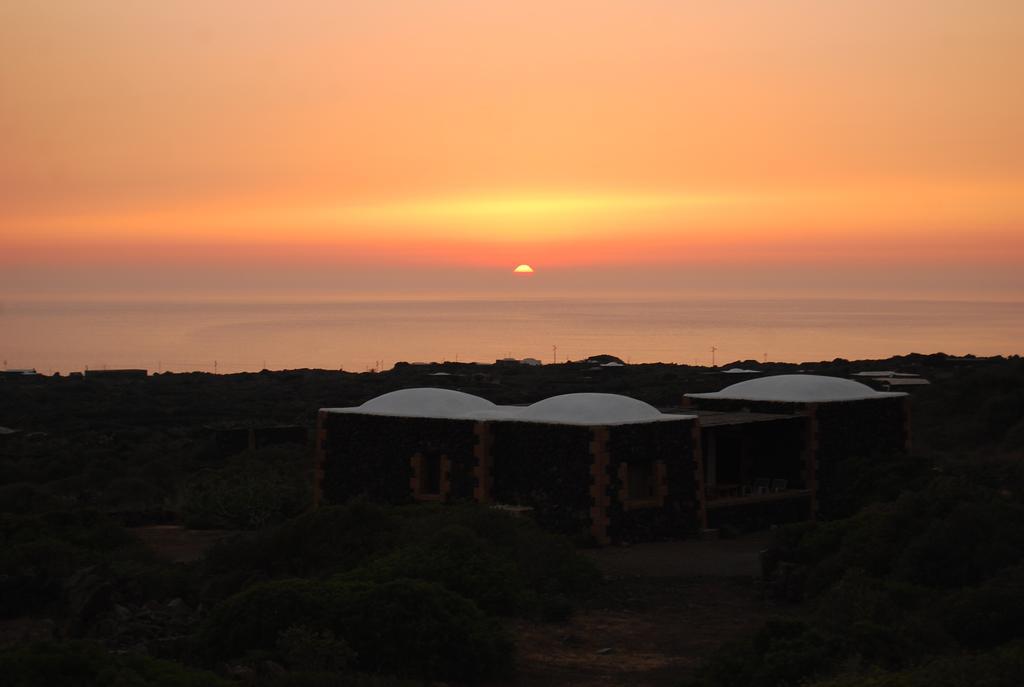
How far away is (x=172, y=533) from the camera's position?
72.2 ft

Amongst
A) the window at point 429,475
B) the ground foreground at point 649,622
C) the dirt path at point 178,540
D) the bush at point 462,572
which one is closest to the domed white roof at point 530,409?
the window at point 429,475

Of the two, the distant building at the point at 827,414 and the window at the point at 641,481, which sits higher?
the distant building at the point at 827,414

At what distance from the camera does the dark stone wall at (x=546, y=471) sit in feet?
65.6

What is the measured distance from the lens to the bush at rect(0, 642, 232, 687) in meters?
9.13

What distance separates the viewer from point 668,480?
2067cm

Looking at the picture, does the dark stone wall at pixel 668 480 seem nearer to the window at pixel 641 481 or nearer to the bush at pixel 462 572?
the window at pixel 641 481

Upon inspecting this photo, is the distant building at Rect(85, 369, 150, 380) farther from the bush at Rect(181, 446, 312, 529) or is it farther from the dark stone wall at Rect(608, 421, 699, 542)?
the dark stone wall at Rect(608, 421, 699, 542)

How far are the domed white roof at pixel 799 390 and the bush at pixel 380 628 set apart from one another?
12.6 meters

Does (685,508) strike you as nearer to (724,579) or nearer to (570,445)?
(570,445)

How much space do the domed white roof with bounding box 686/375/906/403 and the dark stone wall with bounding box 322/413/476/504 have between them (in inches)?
227

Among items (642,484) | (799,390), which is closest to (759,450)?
(799,390)

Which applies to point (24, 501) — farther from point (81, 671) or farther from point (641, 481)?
point (81, 671)

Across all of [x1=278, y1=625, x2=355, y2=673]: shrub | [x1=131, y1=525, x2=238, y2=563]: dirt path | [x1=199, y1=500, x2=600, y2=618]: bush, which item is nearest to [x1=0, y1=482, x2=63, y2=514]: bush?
[x1=131, y1=525, x2=238, y2=563]: dirt path

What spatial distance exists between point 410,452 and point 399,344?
131 meters
